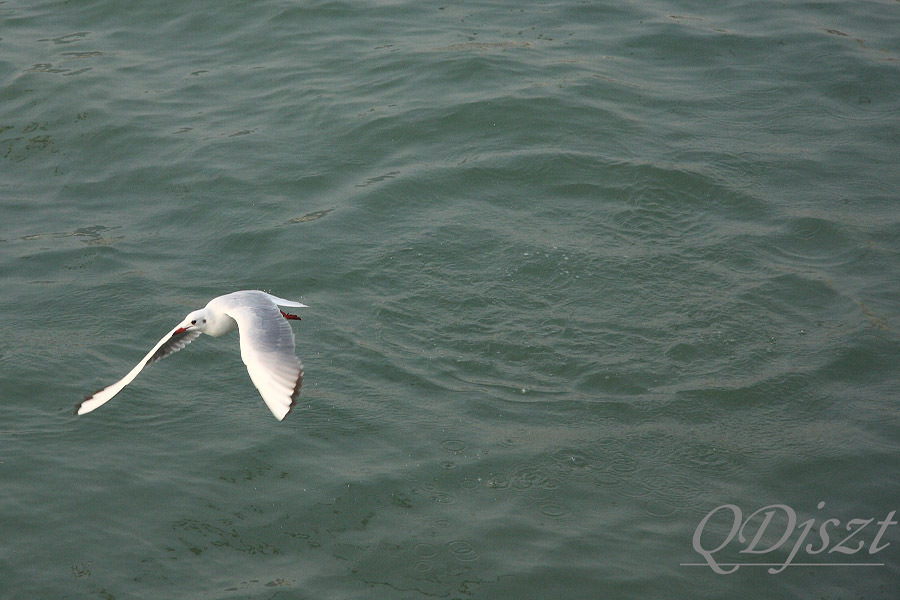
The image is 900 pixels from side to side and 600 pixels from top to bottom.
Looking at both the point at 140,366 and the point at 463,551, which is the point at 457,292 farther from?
the point at 140,366

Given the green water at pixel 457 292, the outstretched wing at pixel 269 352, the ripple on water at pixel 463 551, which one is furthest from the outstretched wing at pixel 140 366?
the ripple on water at pixel 463 551

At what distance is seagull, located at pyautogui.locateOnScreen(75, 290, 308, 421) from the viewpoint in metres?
5.18

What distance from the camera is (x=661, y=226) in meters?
8.52

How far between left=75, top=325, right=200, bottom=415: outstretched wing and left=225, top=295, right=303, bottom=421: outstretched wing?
38 centimetres

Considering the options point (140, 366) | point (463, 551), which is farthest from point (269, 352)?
point (463, 551)

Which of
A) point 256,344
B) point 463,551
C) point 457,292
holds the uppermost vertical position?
point 256,344

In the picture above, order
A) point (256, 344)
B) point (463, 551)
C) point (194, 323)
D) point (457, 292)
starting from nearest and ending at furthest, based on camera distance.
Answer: point (256, 344), point (463, 551), point (194, 323), point (457, 292)

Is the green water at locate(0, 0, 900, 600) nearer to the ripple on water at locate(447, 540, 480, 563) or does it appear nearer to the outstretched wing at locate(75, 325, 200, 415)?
the ripple on water at locate(447, 540, 480, 563)
